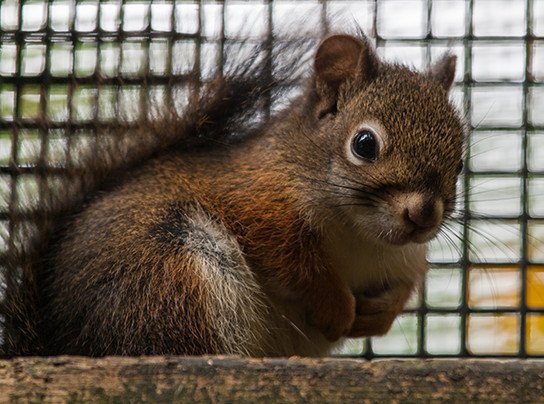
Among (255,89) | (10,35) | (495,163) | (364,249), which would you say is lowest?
(364,249)

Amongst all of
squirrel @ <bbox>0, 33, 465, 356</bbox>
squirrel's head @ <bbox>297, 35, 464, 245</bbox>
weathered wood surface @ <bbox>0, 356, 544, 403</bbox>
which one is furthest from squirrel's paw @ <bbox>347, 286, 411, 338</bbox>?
weathered wood surface @ <bbox>0, 356, 544, 403</bbox>

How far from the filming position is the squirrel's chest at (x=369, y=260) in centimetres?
158

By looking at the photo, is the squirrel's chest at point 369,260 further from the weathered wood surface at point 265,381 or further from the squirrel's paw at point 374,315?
the weathered wood surface at point 265,381

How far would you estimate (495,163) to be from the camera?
1.98 metres

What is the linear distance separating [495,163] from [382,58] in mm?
375

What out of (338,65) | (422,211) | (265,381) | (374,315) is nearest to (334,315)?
(374,315)

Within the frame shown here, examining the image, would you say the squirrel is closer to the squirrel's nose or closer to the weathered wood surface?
the squirrel's nose

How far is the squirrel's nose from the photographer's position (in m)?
1.39

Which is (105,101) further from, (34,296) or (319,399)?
(319,399)

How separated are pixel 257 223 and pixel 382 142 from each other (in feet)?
0.82

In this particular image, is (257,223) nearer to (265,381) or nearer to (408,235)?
(408,235)

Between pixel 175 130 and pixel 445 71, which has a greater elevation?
pixel 445 71

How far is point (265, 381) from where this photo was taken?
0.96 m

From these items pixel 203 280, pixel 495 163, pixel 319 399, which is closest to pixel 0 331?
pixel 203 280
